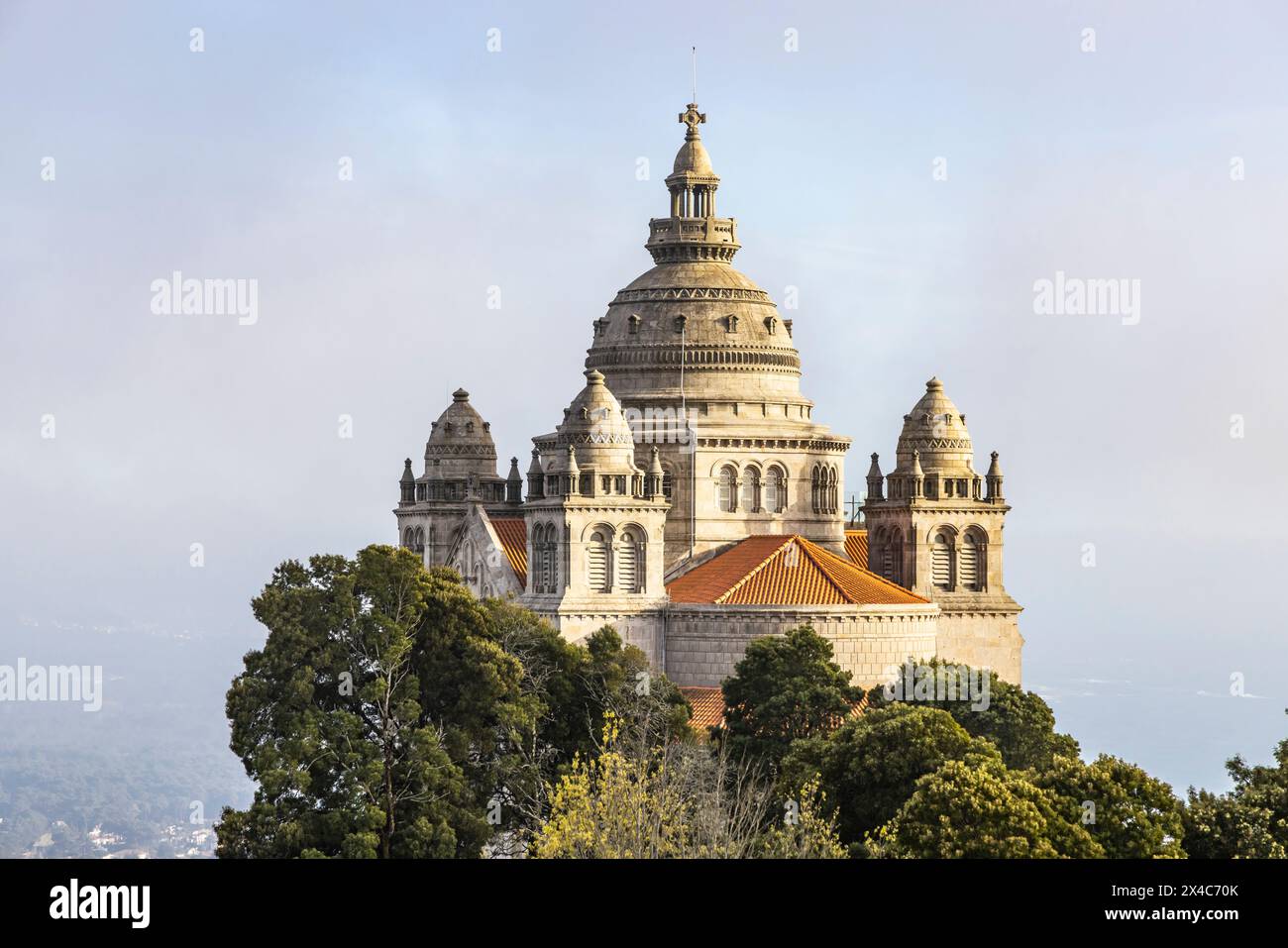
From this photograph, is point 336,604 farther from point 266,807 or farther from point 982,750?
point 982,750

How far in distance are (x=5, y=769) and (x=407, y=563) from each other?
11076 cm

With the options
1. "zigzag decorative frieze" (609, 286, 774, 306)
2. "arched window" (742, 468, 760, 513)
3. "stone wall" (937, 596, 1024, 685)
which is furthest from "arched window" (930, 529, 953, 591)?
"zigzag decorative frieze" (609, 286, 774, 306)

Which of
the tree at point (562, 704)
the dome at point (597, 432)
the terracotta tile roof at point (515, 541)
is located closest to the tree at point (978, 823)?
the tree at point (562, 704)

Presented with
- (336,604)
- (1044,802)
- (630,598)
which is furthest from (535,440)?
(1044,802)

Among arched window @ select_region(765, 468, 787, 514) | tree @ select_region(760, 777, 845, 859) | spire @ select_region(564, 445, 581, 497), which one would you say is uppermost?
arched window @ select_region(765, 468, 787, 514)

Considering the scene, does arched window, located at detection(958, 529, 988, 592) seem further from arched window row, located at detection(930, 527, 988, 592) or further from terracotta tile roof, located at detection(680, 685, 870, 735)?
terracotta tile roof, located at detection(680, 685, 870, 735)

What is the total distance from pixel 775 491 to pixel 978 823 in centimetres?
4708

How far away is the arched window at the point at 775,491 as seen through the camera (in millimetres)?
115438

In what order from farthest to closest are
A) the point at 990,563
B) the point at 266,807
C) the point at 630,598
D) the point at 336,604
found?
the point at 990,563 < the point at 630,598 < the point at 336,604 < the point at 266,807

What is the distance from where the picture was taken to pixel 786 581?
105750 mm

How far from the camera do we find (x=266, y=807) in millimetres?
76375

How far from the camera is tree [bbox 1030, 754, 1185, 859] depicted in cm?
7094

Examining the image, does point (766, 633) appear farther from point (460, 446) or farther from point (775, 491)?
point (460, 446)

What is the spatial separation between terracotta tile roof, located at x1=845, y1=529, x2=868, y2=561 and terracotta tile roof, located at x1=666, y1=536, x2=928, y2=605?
8402 mm
